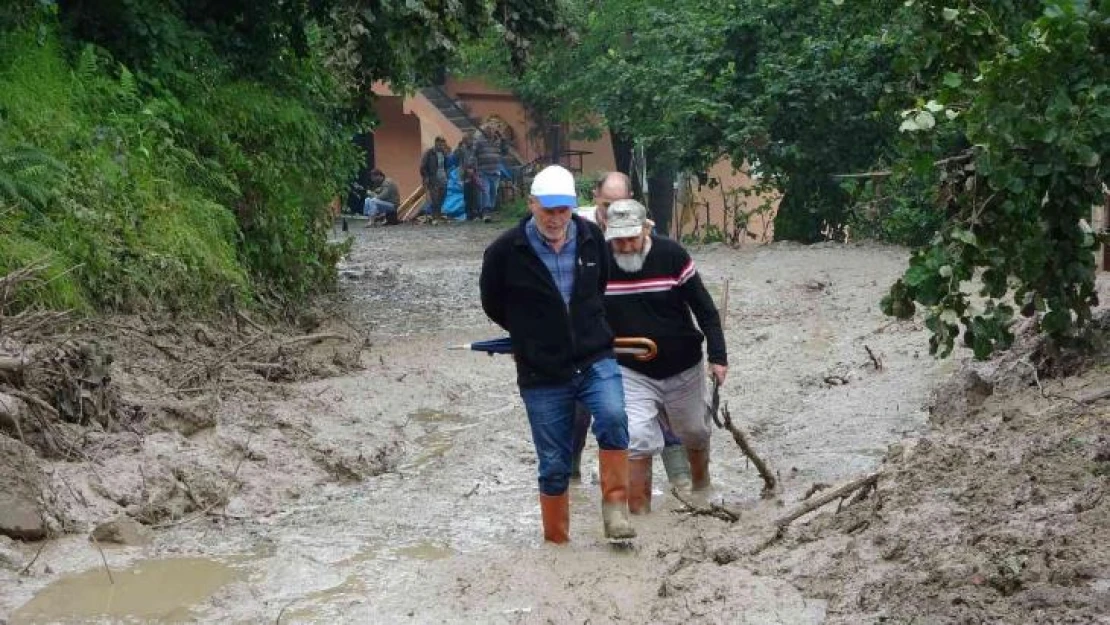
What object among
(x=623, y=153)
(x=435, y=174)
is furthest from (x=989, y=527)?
(x=435, y=174)

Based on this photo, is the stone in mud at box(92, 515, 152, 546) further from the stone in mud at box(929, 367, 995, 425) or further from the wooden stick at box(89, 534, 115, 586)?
the stone in mud at box(929, 367, 995, 425)

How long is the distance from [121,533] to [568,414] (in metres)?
2.13

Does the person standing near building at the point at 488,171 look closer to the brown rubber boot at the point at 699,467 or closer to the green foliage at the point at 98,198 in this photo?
the green foliage at the point at 98,198

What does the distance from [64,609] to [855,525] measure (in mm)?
3193

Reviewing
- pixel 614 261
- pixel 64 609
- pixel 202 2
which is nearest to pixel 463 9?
pixel 202 2

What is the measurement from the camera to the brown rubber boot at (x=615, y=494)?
7.62 meters

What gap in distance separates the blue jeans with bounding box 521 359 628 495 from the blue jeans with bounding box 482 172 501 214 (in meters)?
28.6

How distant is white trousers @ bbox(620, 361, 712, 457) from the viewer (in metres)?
8.63

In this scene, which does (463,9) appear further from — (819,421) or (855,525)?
(855,525)

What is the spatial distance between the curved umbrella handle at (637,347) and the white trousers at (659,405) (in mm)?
214

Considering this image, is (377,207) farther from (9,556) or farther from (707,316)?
(9,556)

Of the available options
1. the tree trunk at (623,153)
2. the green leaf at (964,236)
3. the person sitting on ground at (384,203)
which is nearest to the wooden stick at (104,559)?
the green leaf at (964,236)

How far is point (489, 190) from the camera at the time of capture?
36656 mm

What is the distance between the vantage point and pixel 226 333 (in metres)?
12.3
